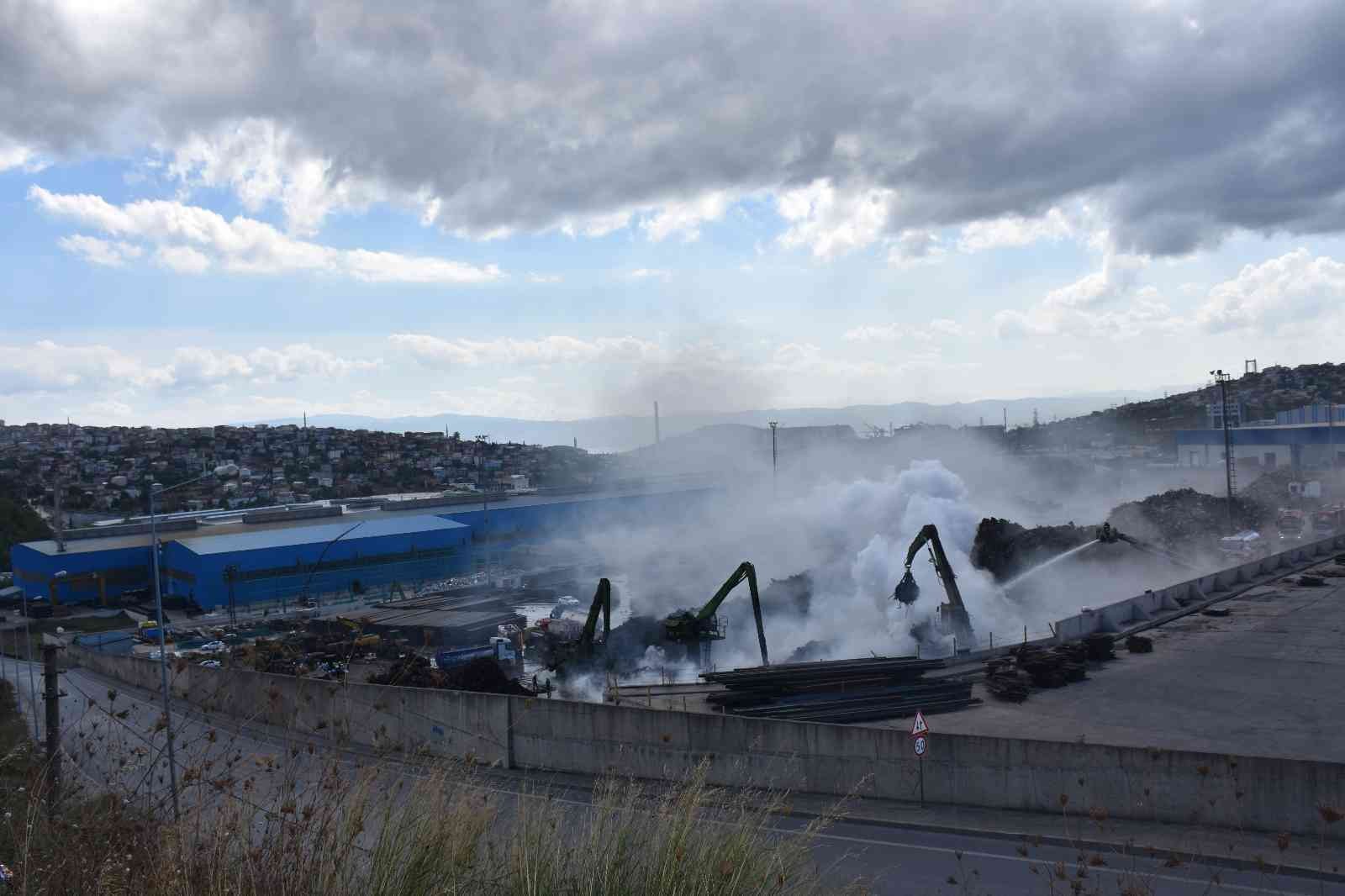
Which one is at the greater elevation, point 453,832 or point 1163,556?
point 453,832

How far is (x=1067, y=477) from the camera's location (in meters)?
83.3

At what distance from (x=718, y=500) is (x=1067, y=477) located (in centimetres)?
3189

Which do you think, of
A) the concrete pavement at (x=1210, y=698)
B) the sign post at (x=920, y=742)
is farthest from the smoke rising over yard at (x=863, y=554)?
the sign post at (x=920, y=742)

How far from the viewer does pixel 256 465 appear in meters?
109

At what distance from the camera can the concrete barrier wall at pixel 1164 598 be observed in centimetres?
2605

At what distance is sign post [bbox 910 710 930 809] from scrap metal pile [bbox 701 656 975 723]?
15.4 ft

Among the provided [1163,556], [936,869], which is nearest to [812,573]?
[1163,556]

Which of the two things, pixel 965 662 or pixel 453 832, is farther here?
pixel 965 662

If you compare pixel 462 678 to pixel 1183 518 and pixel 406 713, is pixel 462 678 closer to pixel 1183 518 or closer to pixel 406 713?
pixel 406 713

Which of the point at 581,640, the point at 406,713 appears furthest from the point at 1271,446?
the point at 406,713

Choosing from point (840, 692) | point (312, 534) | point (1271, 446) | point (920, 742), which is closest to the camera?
point (920, 742)

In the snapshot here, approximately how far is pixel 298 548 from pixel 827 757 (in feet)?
137

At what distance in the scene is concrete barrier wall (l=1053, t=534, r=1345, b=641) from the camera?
1025 inches

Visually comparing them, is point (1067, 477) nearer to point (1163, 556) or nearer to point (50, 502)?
point (1163, 556)
